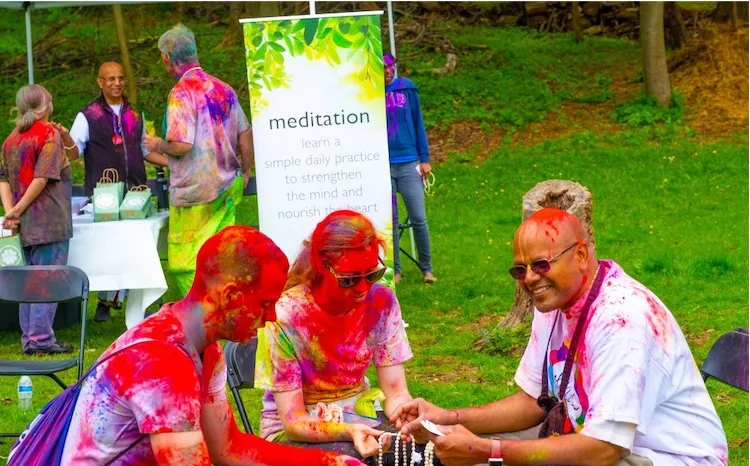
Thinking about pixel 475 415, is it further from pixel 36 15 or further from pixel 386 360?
pixel 36 15

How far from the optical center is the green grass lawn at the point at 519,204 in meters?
7.19

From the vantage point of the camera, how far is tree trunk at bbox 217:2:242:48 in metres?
18.9

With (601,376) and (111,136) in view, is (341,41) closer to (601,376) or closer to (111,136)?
(111,136)

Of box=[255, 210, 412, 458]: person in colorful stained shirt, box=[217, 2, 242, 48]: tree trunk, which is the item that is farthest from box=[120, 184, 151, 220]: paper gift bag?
box=[217, 2, 242, 48]: tree trunk

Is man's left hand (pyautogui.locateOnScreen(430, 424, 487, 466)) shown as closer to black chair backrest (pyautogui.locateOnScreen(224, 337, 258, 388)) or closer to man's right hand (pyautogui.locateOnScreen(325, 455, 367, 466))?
man's right hand (pyautogui.locateOnScreen(325, 455, 367, 466))

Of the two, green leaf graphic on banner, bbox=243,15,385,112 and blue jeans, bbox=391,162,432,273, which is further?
blue jeans, bbox=391,162,432,273

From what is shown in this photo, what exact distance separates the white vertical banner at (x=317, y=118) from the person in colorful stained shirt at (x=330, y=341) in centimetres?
290

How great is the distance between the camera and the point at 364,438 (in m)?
3.74

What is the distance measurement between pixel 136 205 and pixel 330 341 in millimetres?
3933

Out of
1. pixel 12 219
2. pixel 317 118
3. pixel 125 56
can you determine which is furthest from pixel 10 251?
pixel 125 56

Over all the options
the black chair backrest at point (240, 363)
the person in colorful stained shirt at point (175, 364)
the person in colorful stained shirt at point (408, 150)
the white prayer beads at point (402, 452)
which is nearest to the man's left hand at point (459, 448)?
the white prayer beads at point (402, 452)

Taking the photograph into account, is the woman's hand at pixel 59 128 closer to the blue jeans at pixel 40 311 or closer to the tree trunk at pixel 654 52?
the blue jeans at pixel 40 311

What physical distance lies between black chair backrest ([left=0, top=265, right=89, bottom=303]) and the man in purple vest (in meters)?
2.00

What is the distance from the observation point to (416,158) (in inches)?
363
